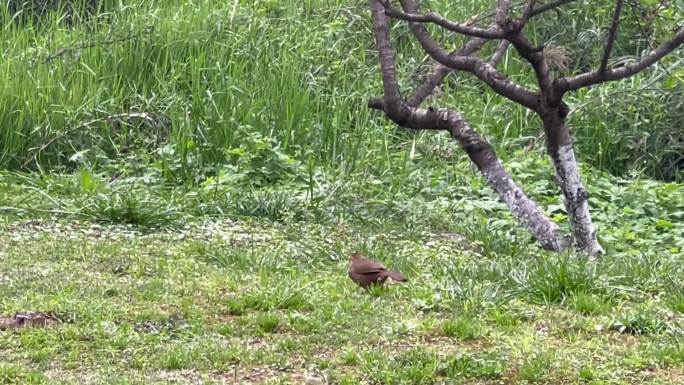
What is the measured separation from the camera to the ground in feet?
14.3

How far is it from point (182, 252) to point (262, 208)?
1262 millimetres

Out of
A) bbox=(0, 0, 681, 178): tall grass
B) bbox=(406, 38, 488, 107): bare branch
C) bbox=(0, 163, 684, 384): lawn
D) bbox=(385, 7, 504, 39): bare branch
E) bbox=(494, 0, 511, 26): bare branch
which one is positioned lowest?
bbox=(0, 163, 684, 384): lawn

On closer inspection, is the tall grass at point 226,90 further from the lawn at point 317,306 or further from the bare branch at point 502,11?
the bare branch at point 502,11

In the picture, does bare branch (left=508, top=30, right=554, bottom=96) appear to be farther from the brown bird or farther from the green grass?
the brown bird

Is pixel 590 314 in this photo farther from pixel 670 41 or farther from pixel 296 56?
pixel 296 56

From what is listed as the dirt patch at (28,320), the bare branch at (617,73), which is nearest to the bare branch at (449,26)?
Answer: the bare branch at (617,73)

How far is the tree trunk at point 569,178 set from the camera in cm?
643

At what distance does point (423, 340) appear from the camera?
4.74 meters

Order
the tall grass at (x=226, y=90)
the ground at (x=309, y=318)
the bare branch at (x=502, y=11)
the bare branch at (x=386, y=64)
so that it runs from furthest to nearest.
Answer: the tall grass at (x=226, y=90), the bare branch at (x=386, y=64), the bare branch at (x=502, y=11), the ground at (x=309, y=318)

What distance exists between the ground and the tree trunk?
362mm

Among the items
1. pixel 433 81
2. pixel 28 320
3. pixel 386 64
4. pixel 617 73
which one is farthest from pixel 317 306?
pixel 433 81

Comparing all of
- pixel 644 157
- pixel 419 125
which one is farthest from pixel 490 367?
pixel 644 157

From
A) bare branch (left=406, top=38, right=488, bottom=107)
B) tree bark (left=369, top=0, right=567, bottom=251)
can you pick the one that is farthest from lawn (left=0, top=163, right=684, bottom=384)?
bare branch (left=406, top=38, right=488, bottom=107)

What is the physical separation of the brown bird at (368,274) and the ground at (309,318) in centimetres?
6
